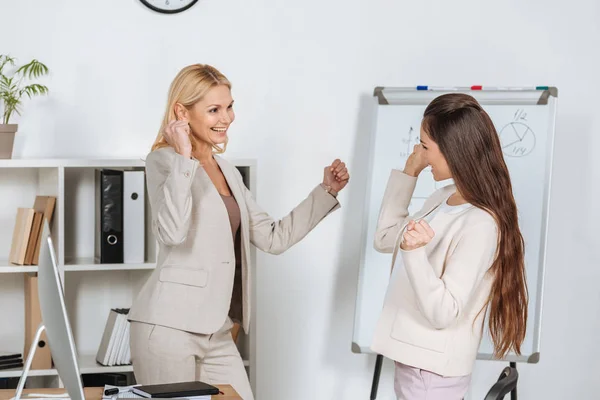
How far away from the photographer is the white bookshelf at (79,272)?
3.09 metres

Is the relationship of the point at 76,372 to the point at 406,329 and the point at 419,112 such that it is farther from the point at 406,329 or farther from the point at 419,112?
the point at 419,112

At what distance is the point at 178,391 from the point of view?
1763mm

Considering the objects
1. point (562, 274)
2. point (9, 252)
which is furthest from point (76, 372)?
point (562, 274)

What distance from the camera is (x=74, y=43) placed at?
3.26 meters

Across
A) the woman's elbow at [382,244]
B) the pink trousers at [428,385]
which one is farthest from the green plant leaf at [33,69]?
the pink trousers at [428,385]

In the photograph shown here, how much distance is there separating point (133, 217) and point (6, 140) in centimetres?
55

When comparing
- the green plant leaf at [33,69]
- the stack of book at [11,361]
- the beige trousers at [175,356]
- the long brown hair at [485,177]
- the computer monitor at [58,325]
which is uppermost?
the green plant leaf at [33,69]

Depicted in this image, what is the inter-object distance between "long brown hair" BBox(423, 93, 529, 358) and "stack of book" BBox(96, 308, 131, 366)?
1604 millimetres

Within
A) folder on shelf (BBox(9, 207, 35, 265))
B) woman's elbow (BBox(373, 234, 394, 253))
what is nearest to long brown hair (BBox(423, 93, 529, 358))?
woman's elbow (BBox(373, 234, 394, 253))

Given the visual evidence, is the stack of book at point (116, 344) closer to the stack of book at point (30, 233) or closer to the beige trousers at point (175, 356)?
the stack of book at point (30, 233)

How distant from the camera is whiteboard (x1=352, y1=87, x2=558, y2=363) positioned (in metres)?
3.12

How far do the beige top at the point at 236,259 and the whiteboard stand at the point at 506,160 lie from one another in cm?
84

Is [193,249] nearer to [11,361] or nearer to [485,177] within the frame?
[485,177]

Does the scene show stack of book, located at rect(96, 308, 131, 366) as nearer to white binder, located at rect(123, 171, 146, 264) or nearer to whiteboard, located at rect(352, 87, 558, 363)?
white binder, located at rect(123, 171, 146, 264)
